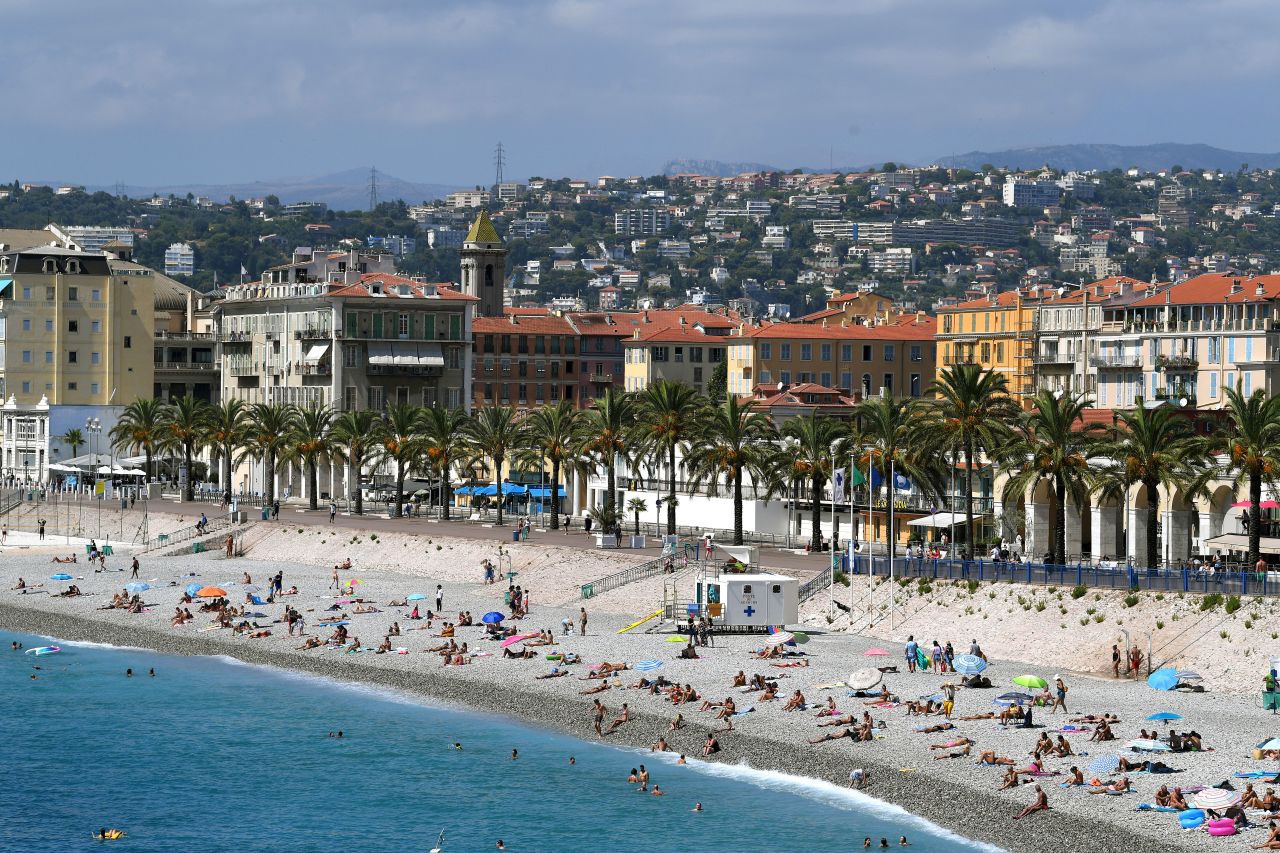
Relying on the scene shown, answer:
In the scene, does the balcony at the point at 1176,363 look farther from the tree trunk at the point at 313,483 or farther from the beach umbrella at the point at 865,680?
the beach umbrella at the point at 865,680

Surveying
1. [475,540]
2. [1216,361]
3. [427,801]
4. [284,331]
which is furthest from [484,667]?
[284,331]

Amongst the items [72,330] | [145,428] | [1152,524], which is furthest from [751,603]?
[72,330]

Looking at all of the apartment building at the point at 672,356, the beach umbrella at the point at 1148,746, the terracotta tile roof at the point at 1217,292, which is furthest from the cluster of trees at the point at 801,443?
the apartment building at the point at 672,356

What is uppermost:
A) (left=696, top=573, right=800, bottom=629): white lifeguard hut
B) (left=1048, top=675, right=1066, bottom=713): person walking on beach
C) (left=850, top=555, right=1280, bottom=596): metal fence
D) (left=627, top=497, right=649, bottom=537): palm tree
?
(left=627, top=497, right=649, bottom=537): palm tree

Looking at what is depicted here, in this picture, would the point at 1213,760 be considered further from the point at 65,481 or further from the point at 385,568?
the point at 65,481

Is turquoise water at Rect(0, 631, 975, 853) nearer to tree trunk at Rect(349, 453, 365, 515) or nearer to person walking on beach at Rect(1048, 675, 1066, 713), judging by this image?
person walking on beach at Rect(1048, 675, 1066, 713)

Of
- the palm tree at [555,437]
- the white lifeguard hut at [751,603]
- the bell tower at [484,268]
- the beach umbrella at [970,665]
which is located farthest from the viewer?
the bell tower at [484,268]

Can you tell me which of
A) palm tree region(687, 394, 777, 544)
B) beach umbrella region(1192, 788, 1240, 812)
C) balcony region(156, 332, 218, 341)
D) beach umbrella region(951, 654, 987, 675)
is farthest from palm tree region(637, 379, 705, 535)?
balcony region(156, 332, 218, 341)

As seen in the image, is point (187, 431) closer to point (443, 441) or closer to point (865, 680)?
point (443, 441)
